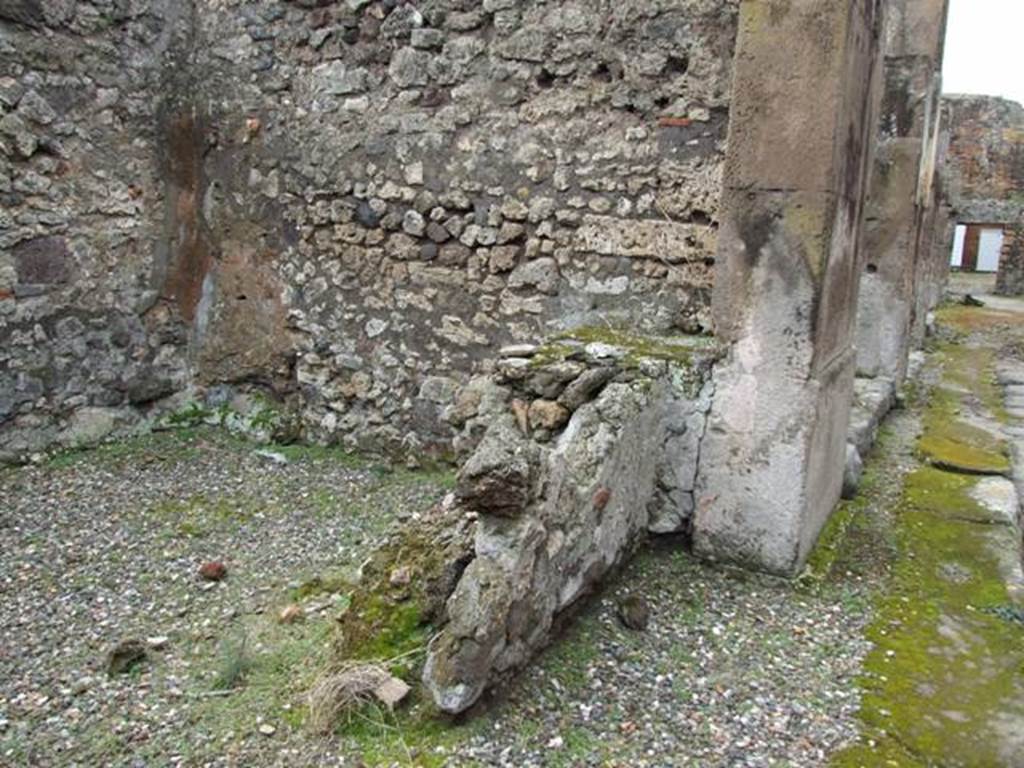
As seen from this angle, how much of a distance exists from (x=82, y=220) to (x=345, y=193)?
1.61m

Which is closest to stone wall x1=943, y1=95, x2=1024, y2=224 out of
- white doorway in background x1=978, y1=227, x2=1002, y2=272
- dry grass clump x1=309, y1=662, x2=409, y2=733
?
white doorway in background x1=978, y1=227, x2=1002, y2=272

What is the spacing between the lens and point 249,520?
14.7 feet

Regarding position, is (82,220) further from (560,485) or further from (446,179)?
(560,485)

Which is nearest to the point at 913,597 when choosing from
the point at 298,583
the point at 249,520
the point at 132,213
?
the point at 298,583

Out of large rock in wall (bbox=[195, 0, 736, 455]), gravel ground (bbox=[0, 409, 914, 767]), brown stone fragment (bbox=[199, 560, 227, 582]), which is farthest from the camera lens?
large rock in wall (bbox=[195, 0, 736, 455])

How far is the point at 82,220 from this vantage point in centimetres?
533

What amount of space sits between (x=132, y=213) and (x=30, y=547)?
7.84ft

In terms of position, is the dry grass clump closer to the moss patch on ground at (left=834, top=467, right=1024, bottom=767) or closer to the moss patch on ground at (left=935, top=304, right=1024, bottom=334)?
the moss patch on ground at (left=834, top=467, right=1024, bottom=767)

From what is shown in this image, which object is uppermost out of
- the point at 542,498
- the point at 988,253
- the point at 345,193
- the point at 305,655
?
the point at 345,193

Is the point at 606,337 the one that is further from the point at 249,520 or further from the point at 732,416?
the point at 249,520

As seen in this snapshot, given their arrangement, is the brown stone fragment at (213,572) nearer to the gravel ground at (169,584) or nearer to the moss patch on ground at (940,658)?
the gravel ground at (169,584)

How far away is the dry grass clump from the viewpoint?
2.49 meters

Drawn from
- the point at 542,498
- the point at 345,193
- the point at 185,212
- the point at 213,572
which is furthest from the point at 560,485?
the point at 185,212

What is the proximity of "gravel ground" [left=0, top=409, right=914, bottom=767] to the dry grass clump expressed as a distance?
0.05 m
